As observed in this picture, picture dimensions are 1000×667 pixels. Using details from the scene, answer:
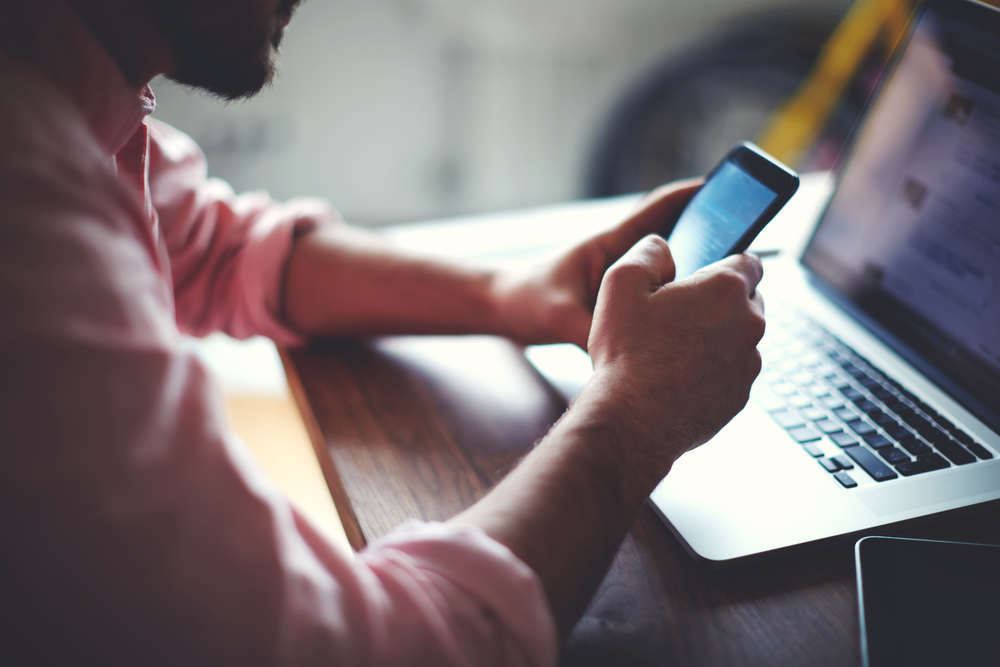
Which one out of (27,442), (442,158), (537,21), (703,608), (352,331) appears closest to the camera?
(27,442)

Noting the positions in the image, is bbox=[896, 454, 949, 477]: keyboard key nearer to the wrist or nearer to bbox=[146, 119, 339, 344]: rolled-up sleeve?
the wrist

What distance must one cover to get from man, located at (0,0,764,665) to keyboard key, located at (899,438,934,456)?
15 cm

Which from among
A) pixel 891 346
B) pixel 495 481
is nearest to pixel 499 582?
pixel 495 481

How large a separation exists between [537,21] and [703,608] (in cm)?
167

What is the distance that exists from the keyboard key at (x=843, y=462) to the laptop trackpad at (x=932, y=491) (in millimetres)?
23

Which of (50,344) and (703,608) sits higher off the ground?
(50,344)

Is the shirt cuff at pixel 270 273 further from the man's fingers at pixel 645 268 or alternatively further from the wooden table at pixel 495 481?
the man's fingers at pixel 645 268

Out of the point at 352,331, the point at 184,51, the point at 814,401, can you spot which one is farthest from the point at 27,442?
the point at 814,401

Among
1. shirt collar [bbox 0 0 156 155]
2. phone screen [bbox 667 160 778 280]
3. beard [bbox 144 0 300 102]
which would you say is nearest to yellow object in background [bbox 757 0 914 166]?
phone screen [bbox 667 160 778 280]

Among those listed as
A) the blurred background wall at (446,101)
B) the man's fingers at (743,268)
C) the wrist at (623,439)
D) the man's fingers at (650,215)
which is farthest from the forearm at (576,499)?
the blurred background wall at (446,101)

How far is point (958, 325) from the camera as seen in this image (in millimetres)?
586

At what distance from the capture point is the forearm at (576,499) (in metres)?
0.39

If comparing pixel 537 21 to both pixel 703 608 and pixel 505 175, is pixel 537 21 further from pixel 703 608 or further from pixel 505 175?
pixel 703 608

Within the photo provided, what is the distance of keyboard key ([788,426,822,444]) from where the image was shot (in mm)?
530
